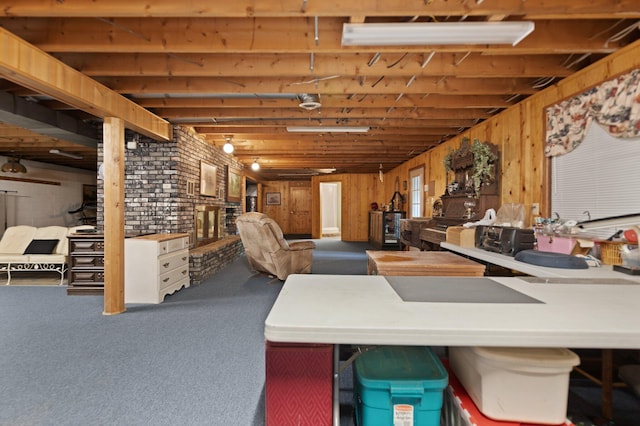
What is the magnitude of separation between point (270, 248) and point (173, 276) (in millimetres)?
1281

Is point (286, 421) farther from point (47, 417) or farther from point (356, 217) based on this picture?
point (356, 217)

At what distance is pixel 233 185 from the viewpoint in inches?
274

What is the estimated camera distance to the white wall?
702 cm

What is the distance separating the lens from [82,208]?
8.49 m

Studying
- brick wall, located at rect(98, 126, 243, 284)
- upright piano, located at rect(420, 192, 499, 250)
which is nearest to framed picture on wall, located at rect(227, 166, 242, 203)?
brick wall, located at rect(98, 126, 243, 284)

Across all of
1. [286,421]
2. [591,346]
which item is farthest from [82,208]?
[591,346]

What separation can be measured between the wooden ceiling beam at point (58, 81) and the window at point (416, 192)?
Answer: 5.65 m

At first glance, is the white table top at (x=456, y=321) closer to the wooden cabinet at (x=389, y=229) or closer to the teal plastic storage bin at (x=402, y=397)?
the teal plastic storage bin at (x=402, y=397)

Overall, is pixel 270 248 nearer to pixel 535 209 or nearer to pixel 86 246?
pixel 86 246

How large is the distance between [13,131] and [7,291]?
2.60 metres

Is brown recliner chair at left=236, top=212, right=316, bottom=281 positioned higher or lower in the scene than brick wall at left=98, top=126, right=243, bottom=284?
lower

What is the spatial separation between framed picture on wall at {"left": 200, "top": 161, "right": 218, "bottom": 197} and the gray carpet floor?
229 centimetres

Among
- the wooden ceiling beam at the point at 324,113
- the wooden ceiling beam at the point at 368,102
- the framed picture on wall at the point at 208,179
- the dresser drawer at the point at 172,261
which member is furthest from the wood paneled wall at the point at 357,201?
the dresser drawer at the point at 172,261

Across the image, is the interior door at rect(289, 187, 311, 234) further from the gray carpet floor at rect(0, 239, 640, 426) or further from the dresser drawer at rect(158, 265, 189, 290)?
the gray carpet floor at rect(0, 239, 640, 426)
